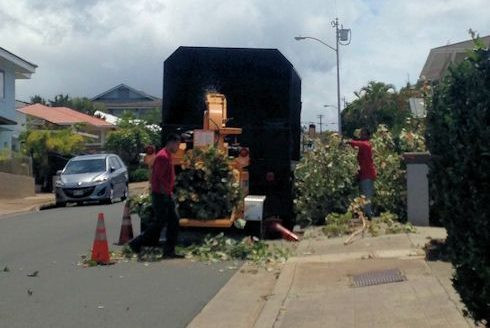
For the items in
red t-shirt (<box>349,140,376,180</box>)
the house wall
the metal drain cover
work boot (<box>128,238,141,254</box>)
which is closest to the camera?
the metal drain cover

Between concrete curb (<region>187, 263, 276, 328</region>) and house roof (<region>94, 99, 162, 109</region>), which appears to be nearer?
concrete curb (<region>187, 263, 276, 328</region>)

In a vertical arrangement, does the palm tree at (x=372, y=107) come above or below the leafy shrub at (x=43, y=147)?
above

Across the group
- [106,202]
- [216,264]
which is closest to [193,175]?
[216,264]

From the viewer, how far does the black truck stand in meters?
15.7

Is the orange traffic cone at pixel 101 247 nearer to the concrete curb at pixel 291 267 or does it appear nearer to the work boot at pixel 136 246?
the work boot at pixel 136 246

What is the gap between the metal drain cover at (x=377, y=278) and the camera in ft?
31.9

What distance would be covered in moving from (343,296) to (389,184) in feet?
26.2

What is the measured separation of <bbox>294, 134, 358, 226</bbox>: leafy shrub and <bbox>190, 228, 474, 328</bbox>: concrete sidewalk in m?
4.29

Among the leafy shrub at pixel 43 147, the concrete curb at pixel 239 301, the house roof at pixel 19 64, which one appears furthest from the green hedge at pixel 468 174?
the leafy shrub at pixel 43 147

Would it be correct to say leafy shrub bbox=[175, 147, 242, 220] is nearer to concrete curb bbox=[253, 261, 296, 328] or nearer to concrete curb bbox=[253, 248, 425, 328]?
concrete curb bbox=[253, 248, 425, 328]

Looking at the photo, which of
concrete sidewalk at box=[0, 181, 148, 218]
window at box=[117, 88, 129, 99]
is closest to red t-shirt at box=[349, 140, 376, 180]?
concrete sidewalk at box=[0, 181, 148, 218]

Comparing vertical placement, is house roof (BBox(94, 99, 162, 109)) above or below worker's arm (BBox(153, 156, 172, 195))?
above

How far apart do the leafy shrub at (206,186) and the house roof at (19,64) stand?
25.1 meters

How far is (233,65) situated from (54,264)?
5483mm
